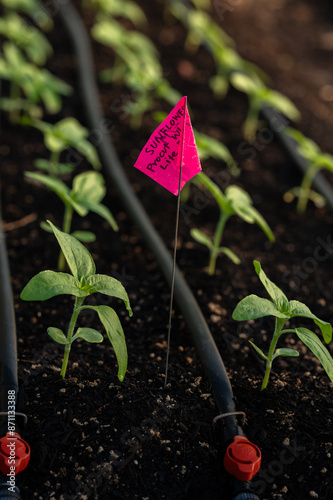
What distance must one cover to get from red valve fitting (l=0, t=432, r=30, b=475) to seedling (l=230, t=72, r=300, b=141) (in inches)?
83.9

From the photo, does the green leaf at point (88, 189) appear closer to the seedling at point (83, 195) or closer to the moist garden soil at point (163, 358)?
the seedling at point (83, 195)

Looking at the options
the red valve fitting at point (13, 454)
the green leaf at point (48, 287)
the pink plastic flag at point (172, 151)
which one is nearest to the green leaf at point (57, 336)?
the green leaf at point (48, 287)

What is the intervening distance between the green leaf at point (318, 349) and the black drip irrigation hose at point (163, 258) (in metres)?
0.28

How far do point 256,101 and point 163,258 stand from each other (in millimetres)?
1548

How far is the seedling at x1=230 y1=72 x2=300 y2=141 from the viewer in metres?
2.93

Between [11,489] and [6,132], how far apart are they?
7.06ft

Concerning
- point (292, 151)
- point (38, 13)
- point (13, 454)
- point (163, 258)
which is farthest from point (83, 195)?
point (38, 13)

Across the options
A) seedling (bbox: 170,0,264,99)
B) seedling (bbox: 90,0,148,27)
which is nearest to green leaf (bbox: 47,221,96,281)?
seedling (bbox: 170,0,264,99)

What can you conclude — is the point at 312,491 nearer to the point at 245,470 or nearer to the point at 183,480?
the point at 245,470

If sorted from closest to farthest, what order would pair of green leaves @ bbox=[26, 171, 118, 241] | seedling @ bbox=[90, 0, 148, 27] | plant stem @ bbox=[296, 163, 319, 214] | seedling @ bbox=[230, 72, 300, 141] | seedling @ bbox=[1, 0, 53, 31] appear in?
pair of green leaves @ bbox=[26, 171, 118, 241] → plant stem @ bbox=[296, 163, 319, 214] → seedling @ bbox=[230, 72, 300, 141] → seedling @ bbox=[90, 0, 148, 27] → seedling @ bbox=[1, 0, 53, 31]

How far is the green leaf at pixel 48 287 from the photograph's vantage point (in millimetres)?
1372

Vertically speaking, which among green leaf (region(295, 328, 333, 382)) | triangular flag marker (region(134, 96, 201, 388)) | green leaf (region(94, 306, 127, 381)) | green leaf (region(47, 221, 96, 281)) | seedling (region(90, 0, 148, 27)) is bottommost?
green leaf (region(94, 306, 127, 381))

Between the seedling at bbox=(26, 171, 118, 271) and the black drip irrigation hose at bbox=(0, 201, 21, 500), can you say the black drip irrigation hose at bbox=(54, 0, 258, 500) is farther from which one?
the black drip irrigation hose at bbox=(0, 201, 21, 500)

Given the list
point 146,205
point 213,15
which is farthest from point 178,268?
point 213,15
